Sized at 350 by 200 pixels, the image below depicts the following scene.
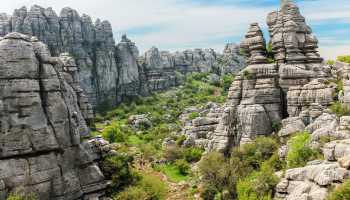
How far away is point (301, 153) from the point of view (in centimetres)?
3375

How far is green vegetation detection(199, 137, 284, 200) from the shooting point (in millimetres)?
32688

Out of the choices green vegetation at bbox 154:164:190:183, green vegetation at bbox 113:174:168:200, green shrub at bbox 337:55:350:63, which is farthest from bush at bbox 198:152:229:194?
green shrub at bbox 337:55:350:63

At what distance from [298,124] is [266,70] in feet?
28.1

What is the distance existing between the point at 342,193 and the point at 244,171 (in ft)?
53.3

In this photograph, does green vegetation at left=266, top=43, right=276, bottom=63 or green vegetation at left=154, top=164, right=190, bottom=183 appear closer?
green vegetation at left=154, top=164, right=190, bottom=183

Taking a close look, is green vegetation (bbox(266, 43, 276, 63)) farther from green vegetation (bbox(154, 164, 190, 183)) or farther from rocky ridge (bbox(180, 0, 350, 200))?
green vegetation (bbox(154, 164, 190, 183))

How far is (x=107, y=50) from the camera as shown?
116 metres

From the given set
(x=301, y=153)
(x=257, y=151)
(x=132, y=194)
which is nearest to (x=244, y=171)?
(x=257, y=151)

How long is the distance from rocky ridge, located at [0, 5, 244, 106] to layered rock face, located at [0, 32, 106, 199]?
76767 millimetres

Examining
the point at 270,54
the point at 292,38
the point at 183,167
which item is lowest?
the point at 183,167

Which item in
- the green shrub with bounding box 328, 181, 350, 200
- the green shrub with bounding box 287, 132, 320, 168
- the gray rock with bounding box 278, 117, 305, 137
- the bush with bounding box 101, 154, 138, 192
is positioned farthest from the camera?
the gray rock with bounding box 278, 117, 305, 137

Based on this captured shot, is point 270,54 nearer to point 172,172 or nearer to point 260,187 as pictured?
point 172,172

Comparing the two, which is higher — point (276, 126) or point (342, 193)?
point (276, 126)

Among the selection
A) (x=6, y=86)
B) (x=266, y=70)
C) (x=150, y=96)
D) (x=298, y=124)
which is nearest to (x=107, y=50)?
(x=150, y=96)
